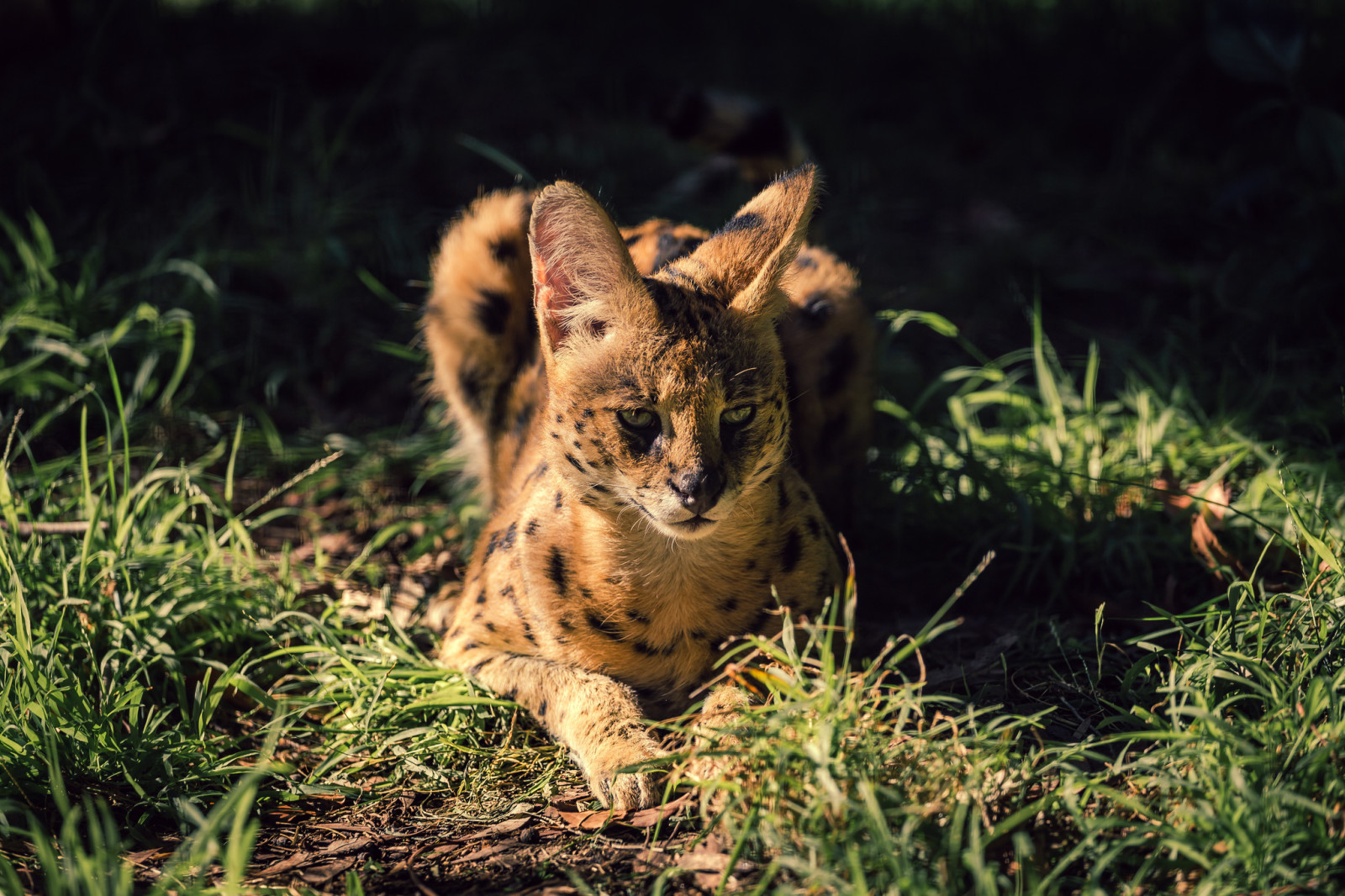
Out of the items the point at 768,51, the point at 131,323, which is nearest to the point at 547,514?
the point at 131,323

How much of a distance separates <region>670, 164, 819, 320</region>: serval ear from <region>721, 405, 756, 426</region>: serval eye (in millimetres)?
236

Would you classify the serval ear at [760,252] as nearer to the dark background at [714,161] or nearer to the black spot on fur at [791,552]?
the black spot on fur at [791,552]

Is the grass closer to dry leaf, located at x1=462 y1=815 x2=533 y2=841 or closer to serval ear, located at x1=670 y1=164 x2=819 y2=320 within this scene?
dry leaf, located at x1=462 y1=815 x2=533 y2=841

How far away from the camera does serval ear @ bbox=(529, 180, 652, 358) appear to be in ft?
8.00

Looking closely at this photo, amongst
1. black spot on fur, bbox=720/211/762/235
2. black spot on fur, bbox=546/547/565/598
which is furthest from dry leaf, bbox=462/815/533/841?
black spot on fur, bbox=720/211/762/235

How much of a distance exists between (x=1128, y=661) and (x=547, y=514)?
1.64m

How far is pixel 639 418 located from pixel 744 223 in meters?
0.63

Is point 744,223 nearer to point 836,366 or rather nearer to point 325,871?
point 836,366

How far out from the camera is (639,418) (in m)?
2.47

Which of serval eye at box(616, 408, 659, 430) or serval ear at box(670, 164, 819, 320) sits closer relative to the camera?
serval eye at box(616, 408, 659, 430)

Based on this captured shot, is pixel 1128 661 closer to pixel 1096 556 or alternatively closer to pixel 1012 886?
pixel 1096 556

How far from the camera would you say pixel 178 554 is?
3291 mm

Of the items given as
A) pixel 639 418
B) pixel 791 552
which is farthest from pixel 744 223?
pixel 791 552

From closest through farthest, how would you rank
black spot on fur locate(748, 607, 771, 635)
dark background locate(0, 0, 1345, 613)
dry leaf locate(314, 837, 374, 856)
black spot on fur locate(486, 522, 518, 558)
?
dry leaf locate(314, 837, 374, 856) → black spot on fur locate(748, 607, 771, 635) → black spot on fur locate(486, 522, 518, 558) → dark background locate(0, 0, 1345, 613)
